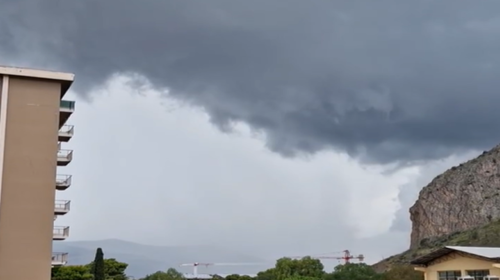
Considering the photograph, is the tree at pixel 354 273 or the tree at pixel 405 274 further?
the tree at pixel 354 273

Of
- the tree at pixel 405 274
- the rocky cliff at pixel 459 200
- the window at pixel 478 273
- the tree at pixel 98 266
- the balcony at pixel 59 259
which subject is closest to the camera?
the balcony at pixel 59 259

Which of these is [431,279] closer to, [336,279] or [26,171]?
[336,279]

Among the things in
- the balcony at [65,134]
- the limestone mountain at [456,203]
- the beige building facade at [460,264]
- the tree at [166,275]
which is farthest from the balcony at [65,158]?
the limestone mountain at [456,203]

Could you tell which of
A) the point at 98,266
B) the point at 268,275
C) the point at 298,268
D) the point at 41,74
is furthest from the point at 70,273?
the point at 268,275

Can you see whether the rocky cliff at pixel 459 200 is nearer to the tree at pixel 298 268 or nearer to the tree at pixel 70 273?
the tree at pixel 298 268

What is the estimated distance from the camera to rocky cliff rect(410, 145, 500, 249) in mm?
133250

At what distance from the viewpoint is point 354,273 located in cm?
7400

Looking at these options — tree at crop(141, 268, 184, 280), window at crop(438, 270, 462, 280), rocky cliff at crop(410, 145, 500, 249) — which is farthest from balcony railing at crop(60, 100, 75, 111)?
rocky cliff at crop(410, 145, 500, 249)

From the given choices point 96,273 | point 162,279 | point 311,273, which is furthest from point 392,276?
point 162,279

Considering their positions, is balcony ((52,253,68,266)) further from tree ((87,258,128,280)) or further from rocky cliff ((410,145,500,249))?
rocky cliff ((410,145,500,249))

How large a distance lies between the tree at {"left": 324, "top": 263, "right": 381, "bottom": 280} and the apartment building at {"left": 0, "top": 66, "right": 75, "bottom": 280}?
4048 cm

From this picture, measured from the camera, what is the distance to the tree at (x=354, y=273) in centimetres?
7306

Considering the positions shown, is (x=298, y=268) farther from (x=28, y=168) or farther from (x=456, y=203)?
(x=28, y=168)

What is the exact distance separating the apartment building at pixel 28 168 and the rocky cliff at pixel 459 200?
99794mm
